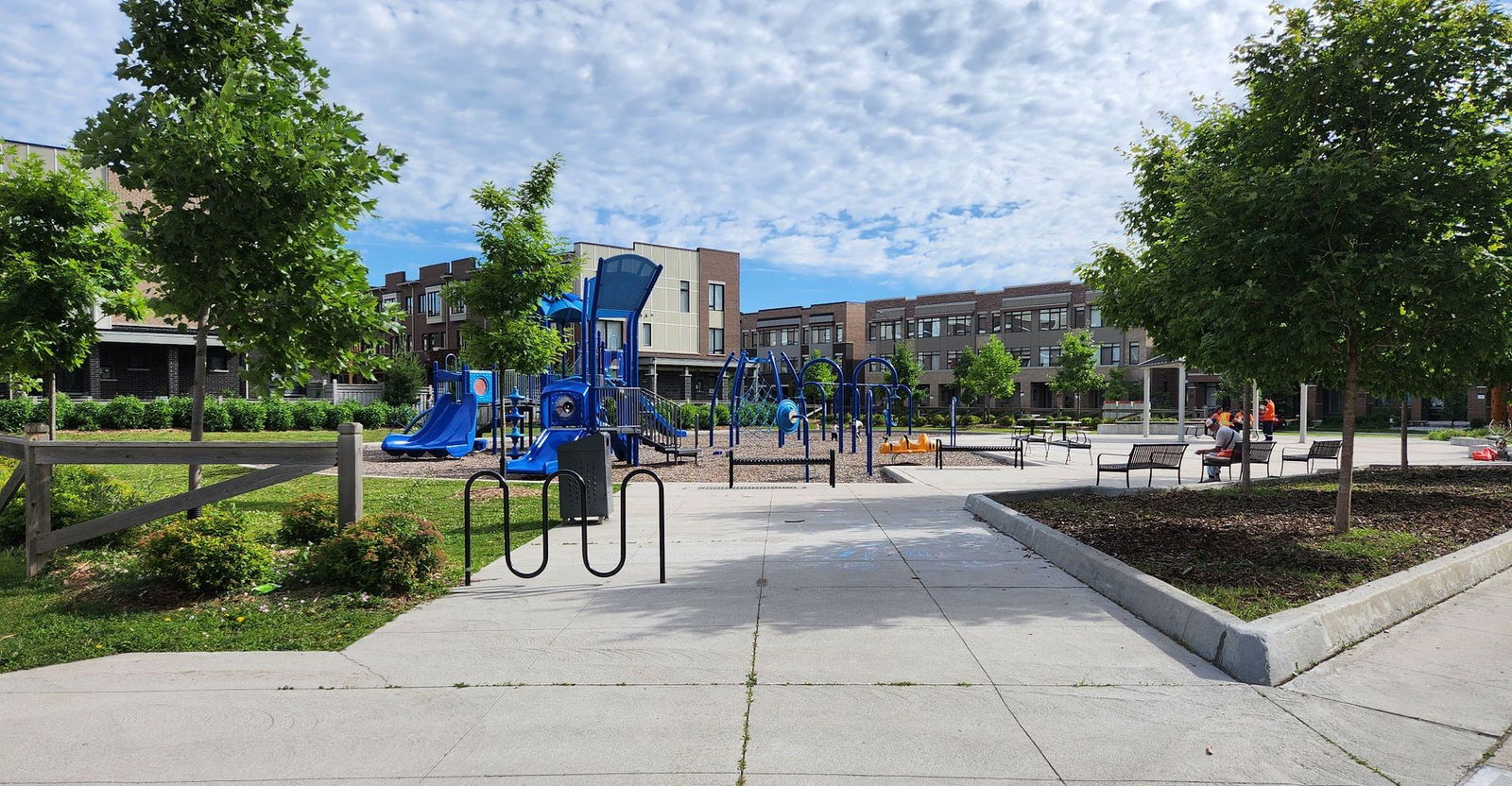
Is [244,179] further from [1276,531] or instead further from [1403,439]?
[1403,439]

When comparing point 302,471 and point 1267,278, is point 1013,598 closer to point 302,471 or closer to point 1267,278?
point 1267,278

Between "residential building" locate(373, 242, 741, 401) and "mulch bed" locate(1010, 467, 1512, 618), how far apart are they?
42.8m

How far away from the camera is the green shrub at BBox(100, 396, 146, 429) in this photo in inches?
1065

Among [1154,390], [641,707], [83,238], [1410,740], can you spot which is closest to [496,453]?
[83,238]

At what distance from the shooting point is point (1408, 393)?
12125 mm

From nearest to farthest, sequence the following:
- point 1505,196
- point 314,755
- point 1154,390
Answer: point 314,755 < point 1505,196 < point 1154,390

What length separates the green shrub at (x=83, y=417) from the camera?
2609 centimetres

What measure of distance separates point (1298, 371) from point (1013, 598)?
14.4 ft

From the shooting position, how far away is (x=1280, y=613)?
5.34 meters

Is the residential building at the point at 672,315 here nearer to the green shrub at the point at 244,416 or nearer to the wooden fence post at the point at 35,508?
the green shrub at the point at 244,416

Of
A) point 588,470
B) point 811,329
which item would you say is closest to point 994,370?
point 811,329

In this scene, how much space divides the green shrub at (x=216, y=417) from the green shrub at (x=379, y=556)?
85.6 ft

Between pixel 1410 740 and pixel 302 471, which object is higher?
pixel 302 471

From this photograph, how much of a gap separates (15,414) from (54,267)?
20473 mm
